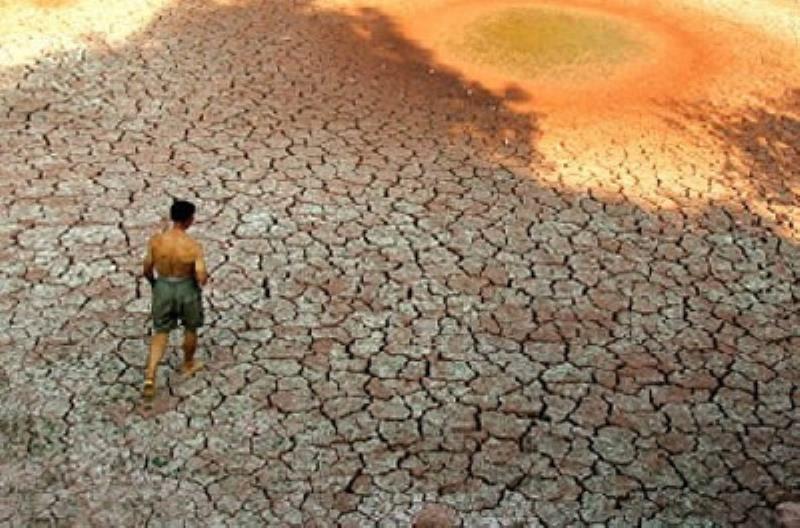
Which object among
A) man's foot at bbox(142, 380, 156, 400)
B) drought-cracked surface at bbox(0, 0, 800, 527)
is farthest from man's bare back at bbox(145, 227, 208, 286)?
drought-cracked surface at bbox(0, 0, 800, 527)

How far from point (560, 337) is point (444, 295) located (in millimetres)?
978

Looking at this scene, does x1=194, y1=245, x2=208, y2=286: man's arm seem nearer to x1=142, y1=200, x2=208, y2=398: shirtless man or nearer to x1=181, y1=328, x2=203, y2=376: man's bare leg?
x1=142, y1=200, x2=208, y2=398: shirtless man

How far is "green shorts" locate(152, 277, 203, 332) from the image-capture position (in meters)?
6.19

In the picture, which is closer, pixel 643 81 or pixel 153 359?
pixel 153 359

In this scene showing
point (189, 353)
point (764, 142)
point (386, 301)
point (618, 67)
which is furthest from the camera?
point (618, 67)

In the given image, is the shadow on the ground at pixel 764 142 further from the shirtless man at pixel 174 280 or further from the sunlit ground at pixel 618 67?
the shirtless man at pixel 174 280

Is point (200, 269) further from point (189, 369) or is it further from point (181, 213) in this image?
point (189, 369)

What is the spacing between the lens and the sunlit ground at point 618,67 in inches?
382

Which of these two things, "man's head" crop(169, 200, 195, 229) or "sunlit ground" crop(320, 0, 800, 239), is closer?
"man's head" crop(169, 200, 195, 229)

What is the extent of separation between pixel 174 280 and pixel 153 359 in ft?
1.71

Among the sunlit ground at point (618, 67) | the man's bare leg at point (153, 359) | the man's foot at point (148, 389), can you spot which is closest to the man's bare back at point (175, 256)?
the man's bare leg at point (153, 359)

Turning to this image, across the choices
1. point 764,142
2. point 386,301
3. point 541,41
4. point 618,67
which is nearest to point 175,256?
point 386,301

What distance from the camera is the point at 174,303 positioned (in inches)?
245

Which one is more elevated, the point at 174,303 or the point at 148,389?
the point at 174,303
